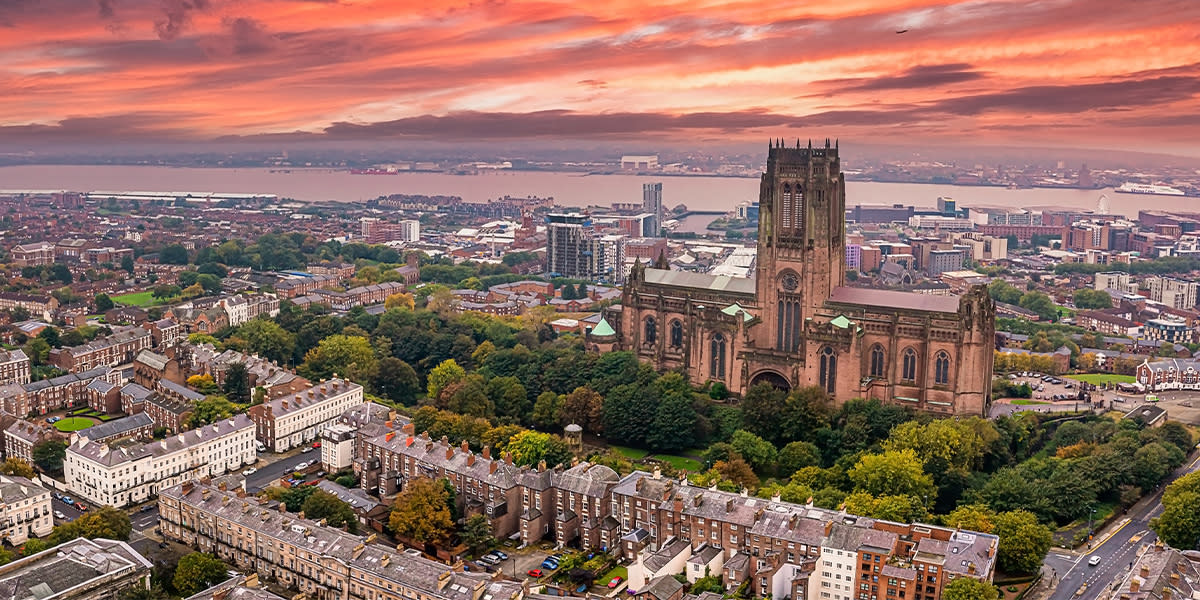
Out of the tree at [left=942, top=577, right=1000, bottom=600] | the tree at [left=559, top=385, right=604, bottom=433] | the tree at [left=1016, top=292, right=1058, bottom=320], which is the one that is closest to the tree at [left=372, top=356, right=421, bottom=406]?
the tree at [left=559, top=385, right=604, bottom=433]

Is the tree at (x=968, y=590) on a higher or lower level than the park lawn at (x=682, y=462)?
higher

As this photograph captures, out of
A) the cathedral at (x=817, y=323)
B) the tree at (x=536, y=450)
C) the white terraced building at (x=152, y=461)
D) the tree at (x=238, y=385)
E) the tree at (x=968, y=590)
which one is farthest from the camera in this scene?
the tree at (x=238, y=385)

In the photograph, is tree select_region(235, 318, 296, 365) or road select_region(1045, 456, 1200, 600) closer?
road select_region(1045, 456, 1200, 600)

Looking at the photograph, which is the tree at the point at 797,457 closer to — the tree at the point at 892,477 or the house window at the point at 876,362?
the tree at the point at 892,477

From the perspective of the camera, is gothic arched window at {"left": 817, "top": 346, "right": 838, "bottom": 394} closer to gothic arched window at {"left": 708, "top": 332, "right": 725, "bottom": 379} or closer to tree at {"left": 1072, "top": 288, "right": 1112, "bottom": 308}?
gothic arched window at {"left": 708, "top": 332, "right": 725, "bottom": 379}

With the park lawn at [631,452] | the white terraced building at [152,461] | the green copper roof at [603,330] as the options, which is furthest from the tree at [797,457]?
the white terraced building at [152,461]

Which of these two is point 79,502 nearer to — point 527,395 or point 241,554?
point 241,554

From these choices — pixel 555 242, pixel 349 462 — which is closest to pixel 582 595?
pixel 349 462
